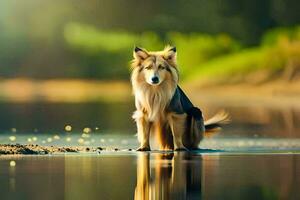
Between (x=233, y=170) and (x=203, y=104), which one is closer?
(x=233, y=170)

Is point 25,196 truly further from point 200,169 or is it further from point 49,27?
point 49,27

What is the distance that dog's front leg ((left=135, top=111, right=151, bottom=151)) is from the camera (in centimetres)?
507

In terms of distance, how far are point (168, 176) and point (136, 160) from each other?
89 centimetres

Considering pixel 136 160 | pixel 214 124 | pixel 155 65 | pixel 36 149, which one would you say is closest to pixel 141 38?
pixel 214 124

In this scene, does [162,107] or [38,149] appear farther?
[38,149]

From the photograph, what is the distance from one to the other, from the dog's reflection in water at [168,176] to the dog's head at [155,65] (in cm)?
49

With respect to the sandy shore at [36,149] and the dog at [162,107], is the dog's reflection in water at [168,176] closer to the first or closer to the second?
the dog at [162,107]

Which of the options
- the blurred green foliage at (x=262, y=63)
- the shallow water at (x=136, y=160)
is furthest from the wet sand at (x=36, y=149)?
the blurred green foliage at (x=262, y=63)

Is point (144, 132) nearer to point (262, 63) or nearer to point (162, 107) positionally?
point (162, 107)

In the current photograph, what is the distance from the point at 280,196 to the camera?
3.10 meters

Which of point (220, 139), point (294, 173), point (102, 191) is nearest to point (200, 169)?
point (294, 173)

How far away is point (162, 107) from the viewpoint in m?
5.07

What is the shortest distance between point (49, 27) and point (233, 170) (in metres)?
2.81

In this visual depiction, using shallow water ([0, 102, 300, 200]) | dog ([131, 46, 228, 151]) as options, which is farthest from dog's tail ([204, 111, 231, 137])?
dog ([131, 46, 228, 151])
